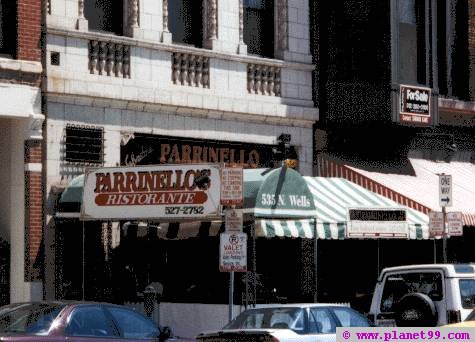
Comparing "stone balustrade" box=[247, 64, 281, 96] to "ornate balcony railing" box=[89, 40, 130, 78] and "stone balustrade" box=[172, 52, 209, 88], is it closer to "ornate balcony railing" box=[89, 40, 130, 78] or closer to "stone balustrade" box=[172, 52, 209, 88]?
"stone balustrade" box=[172, 52, 209, 88]

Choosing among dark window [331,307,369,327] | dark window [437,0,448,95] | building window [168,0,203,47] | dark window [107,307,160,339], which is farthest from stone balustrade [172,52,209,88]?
dark window [107,307,160,339]

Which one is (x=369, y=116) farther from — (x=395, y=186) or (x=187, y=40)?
(x=187, y=40)

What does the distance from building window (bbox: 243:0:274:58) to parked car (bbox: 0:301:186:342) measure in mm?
11837

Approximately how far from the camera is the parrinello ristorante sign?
2273 cm

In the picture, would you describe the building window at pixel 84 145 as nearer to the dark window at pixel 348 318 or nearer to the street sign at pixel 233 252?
the street sign at pixel 233 252

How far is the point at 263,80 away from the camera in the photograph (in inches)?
1126

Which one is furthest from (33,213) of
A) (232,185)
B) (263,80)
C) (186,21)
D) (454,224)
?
(454,224)

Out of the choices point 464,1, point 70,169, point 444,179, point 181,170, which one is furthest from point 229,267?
point 464,1

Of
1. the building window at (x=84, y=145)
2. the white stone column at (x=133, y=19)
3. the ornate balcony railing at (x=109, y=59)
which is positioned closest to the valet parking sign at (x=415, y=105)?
the white stone column at (x=133, y=19)

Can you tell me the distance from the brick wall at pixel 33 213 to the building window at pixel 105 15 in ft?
9.19

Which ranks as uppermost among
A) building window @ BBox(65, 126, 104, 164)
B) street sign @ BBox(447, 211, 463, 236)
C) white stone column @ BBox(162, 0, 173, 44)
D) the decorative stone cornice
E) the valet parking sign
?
white stone column @ BBox(162, 0, 173, 44)

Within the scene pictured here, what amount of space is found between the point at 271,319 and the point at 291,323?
38 centimetres

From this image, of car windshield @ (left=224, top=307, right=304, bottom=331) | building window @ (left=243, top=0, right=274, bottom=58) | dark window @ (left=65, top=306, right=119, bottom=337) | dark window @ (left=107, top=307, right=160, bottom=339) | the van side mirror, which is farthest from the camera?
building window @ (left=243, top=0, right=274, bottom=58)

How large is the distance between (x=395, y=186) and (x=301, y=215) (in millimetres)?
5686
